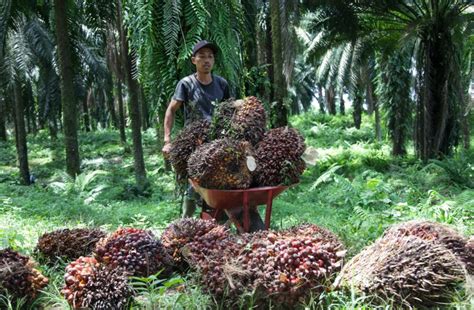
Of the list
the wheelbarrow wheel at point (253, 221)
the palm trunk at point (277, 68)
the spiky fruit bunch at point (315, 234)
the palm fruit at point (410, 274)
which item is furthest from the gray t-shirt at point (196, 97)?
the palm trunk at point (277, 68)

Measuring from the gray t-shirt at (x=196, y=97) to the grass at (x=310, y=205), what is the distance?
5.06 ft

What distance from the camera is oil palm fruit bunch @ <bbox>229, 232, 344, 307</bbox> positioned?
294 cm

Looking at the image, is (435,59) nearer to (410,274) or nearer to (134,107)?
(134,107)

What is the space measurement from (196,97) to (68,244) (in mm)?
1833

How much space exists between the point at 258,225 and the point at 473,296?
1.90 metres

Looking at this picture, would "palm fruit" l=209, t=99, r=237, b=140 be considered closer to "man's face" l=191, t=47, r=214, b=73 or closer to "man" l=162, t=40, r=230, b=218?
"man" l=162, t=40, r=230, b=218

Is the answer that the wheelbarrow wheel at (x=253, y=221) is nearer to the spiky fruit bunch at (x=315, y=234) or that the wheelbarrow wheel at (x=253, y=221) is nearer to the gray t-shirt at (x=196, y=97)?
the spiky fruit bunch at (x=315, y=234)

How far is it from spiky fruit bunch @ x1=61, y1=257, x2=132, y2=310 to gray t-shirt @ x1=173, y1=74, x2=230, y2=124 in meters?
2.01

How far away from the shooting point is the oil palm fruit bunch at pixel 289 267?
2.94 m

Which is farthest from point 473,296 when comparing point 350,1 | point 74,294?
point 350,1

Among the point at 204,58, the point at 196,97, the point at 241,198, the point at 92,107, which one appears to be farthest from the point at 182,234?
the point at 92,107

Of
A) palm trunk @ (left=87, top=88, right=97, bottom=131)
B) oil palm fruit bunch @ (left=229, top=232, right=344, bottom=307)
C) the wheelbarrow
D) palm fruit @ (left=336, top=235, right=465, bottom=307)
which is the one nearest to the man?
the wheelbarrow

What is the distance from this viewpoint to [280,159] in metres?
4.05

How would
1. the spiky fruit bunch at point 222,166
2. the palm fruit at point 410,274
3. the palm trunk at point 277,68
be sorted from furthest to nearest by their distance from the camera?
the palm trunk at point 277,68 → the spiky fruit bunch at point 222,166 → the palm fruit at point 410,274
